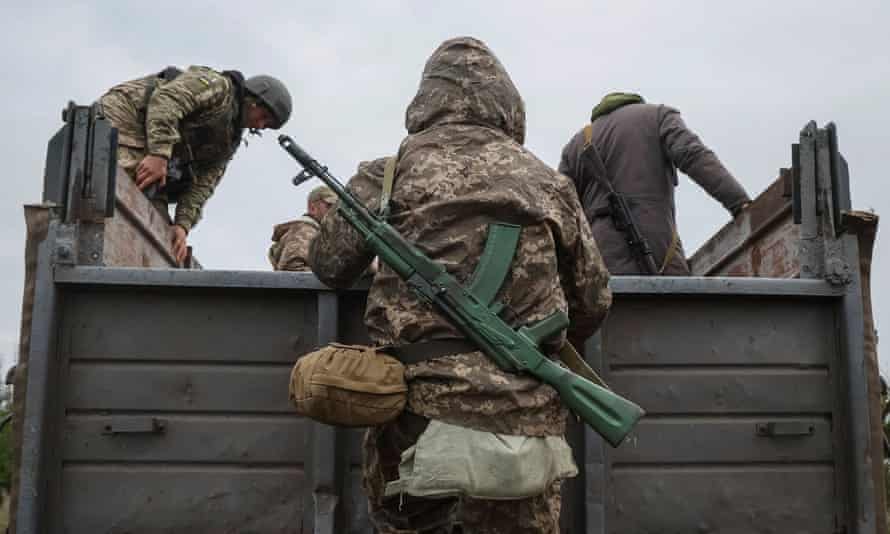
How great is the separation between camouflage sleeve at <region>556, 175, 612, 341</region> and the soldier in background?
6.46 feet

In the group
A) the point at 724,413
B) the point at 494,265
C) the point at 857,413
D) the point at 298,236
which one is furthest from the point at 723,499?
the point at 298,236

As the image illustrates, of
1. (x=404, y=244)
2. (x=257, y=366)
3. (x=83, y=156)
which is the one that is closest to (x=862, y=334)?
(x=404, y=244)

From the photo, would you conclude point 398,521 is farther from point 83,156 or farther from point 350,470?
point 83,156

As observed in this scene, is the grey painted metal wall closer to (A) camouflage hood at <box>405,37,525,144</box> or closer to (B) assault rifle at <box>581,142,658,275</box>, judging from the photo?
(A) camouflage hood at <box>405,37,525,144</box>

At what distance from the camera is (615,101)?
4.91m

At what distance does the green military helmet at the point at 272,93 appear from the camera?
5379mm

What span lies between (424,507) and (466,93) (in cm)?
111

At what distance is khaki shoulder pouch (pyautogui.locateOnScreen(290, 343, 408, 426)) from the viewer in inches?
98.5

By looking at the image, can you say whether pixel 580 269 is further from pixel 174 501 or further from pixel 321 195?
pixel 321 195

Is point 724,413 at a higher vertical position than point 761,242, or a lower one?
lower

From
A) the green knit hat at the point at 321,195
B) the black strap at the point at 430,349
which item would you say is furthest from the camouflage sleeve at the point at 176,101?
the black strap at the point at 430,349

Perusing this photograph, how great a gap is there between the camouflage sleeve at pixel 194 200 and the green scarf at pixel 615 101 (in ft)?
6.43

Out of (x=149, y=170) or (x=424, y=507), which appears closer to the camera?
(x=424, y=507)

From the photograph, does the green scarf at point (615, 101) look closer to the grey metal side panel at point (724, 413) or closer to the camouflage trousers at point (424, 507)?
the grey metal side panel at point (724, 413)
